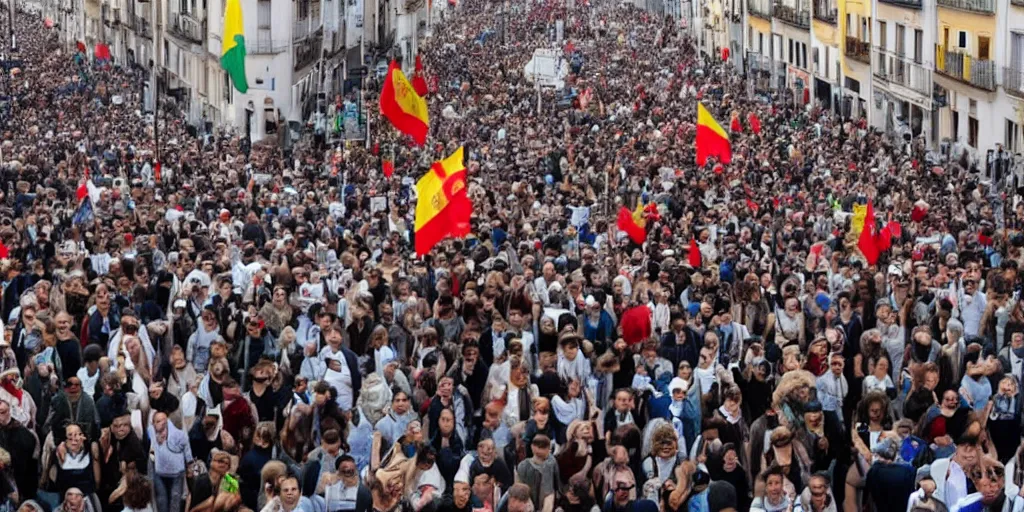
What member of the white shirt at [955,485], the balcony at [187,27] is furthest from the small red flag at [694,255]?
the balcony at [187,27]

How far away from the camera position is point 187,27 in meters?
58.8

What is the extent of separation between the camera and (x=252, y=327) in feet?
54.2

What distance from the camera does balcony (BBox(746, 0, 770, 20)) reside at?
69.7 m

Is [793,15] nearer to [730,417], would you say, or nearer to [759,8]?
[759,8]

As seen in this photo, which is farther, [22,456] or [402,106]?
[402,106]

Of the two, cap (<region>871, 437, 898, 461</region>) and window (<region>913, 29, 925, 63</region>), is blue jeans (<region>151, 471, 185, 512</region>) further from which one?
window (<region>913, 29, 925, 63</region>)

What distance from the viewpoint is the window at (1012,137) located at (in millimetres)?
41438

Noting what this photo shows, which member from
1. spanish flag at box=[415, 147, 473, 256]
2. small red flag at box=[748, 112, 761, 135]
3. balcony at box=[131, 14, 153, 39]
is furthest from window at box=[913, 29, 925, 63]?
spanish flag at box=[415, 147, 473, 256]

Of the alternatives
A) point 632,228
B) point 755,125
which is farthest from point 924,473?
point 755,125

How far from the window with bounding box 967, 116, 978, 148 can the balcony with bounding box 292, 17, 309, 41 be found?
1787 cm

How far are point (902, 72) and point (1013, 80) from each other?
8.07 metres

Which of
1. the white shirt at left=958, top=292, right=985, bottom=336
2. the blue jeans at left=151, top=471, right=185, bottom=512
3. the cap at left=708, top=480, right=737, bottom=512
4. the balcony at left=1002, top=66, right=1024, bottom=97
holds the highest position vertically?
the cap at left=708, top=480, right=737, bottom=512

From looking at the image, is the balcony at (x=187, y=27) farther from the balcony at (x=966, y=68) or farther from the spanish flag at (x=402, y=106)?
the spanish flag at (x=402, y=106)

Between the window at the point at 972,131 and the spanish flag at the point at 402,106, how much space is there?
1381cm
